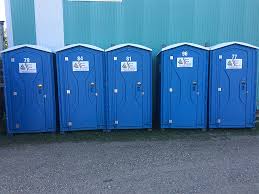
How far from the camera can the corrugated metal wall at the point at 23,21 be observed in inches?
298

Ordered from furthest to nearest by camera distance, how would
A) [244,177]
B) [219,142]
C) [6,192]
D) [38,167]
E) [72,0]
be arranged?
[72,0], [219,142], [38,167], [244,177], [6,192]

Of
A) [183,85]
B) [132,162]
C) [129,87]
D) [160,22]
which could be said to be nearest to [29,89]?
[129,87]

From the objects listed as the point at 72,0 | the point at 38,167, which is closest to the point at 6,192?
the point at 38,167

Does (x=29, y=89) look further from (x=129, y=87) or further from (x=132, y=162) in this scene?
(x=132, y=162)

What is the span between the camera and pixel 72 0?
762 cm

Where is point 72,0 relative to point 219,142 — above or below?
above

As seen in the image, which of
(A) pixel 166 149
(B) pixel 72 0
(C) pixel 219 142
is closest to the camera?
(A) pixel 166 149

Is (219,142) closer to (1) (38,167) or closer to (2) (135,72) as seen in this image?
(2) (135,72)

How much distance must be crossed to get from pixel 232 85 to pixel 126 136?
2.31 m

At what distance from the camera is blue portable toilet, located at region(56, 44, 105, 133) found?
686 centimetres

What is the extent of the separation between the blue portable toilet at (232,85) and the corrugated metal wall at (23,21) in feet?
12.4

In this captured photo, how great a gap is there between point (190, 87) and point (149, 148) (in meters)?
1.68

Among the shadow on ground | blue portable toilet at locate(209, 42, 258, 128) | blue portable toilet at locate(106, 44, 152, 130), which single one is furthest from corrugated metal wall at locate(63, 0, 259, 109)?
the shadow on ground

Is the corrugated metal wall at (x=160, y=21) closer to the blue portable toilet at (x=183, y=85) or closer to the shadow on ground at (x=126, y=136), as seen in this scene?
the blue portable toilet at (x=183, y=85)
